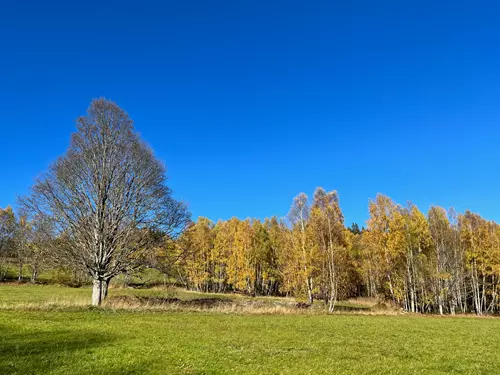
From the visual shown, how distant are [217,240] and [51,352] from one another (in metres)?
65.8

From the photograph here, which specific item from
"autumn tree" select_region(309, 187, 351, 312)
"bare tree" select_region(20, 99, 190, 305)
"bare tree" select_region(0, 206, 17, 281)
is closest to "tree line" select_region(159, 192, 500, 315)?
"autumn tree" select_region(309, 187, 351, 312)

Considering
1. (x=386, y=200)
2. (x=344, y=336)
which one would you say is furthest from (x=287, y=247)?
(x=344, y=336)

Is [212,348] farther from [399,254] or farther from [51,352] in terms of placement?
[399,254]

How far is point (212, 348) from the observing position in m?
12.9

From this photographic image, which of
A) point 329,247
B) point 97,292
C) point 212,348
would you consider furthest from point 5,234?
point 212,348

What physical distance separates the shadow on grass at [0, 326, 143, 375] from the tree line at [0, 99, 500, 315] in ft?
40.5

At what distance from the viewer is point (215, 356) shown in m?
11.5

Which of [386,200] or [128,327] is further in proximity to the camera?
[386,200]

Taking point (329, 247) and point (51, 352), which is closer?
point (51, 352)

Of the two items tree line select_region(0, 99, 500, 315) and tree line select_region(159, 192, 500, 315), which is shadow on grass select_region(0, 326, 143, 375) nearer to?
tree line select_region(0, 99, 500, 315)

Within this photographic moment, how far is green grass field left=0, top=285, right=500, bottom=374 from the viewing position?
9.80 meters

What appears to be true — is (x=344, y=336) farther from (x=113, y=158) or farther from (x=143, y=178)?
(x=113, y=158)

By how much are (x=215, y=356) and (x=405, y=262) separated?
147 ft

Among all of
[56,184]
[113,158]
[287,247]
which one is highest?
[113,158]
